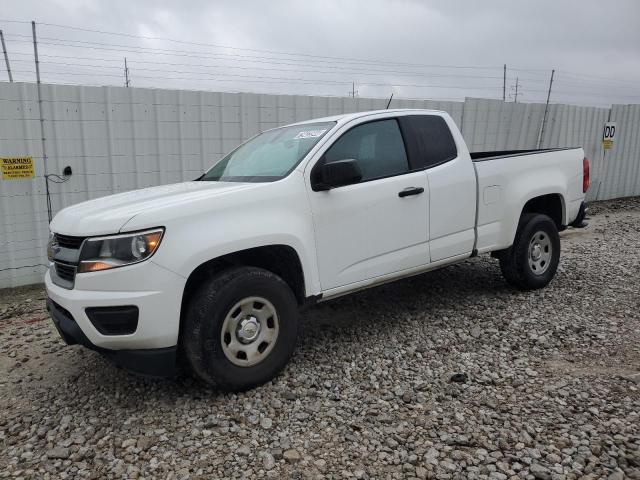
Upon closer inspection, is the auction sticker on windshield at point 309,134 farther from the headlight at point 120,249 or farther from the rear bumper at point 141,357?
the rear bumper at point 141,357

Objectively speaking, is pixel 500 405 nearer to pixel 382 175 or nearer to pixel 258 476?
pixel 258 476

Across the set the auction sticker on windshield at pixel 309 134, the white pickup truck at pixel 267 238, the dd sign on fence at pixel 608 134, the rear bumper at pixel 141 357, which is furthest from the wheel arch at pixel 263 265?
the dd sign on fence at pixel 608 134

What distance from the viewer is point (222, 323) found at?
3.02 metres

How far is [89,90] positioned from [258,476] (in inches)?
211

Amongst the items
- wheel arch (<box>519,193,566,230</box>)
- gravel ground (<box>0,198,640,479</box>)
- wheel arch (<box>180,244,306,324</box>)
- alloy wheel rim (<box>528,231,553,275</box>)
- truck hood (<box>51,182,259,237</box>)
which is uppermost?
truck hood (<box>51,182,259,237</box>)

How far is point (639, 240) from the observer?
7840mm

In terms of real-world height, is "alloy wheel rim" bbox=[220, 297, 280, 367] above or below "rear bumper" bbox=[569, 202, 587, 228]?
below

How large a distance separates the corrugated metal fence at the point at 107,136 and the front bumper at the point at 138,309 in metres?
3.59

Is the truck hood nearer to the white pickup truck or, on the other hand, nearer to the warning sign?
the white pickup truck

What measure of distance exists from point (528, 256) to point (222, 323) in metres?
3.36

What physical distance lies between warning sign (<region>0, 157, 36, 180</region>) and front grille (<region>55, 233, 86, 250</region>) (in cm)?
322

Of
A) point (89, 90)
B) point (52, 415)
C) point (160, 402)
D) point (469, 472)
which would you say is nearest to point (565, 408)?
point (469, 472)

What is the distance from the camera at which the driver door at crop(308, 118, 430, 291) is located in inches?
138

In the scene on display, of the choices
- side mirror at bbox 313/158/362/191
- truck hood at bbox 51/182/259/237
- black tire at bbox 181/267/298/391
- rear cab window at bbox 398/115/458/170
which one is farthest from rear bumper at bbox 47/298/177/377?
rear cab window at bbox 398/115/458/170
